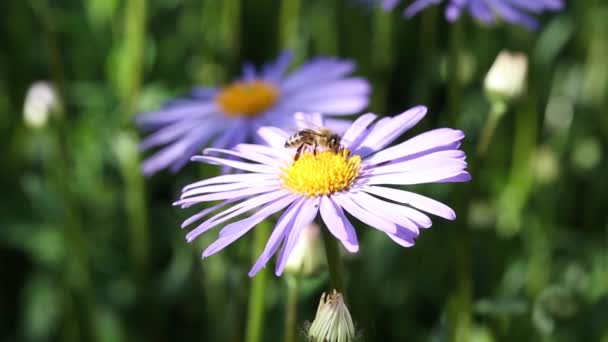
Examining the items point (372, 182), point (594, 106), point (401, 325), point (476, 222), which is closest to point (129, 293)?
point (401, 325)

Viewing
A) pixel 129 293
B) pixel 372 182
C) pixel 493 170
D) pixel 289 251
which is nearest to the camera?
pixel 289 251

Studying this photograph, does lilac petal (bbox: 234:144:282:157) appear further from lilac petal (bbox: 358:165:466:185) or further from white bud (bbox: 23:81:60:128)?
white bud (bbox: 23:81:60:128)

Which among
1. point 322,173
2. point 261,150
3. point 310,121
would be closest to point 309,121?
point 310,121

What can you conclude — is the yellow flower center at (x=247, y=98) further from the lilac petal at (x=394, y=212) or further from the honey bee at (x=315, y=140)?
the lilac petal at (x=394, y=212)

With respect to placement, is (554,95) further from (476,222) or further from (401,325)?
(401,325)

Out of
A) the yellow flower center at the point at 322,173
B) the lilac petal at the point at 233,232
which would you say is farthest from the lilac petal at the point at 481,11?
the lilac petal at the point at 233,232
